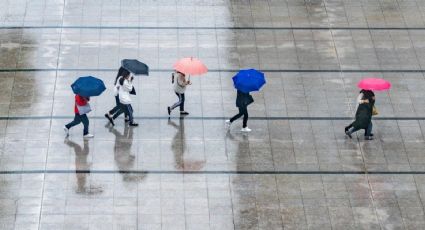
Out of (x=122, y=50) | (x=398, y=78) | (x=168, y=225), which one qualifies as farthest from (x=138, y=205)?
(x=398, y=78)

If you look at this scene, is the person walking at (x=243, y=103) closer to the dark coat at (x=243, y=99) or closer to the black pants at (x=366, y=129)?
the dark coat at (x=243, y=99)

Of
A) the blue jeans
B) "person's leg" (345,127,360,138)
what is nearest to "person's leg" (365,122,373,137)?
the blue jeans

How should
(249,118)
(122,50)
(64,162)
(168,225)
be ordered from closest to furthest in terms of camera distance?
(168,225) → (64,162) → (249,118) → (122,50)

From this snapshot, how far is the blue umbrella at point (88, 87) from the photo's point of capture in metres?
22.4

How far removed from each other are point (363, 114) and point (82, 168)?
227 inches

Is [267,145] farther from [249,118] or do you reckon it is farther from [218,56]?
[218,56]

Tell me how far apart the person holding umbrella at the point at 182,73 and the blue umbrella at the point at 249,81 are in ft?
2.70

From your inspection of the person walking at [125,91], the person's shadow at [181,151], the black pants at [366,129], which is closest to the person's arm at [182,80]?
the person's shadow at [181,151]

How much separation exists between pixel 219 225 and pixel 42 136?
4.46m

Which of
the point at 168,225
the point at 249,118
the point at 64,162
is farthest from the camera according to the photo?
the point at 249,118

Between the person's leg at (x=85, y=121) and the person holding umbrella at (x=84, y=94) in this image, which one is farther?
the person's leg at (x=85, y=121)

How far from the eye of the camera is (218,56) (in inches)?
1026

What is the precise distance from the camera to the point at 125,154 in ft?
75.1

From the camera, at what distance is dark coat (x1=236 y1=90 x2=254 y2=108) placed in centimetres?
2314
